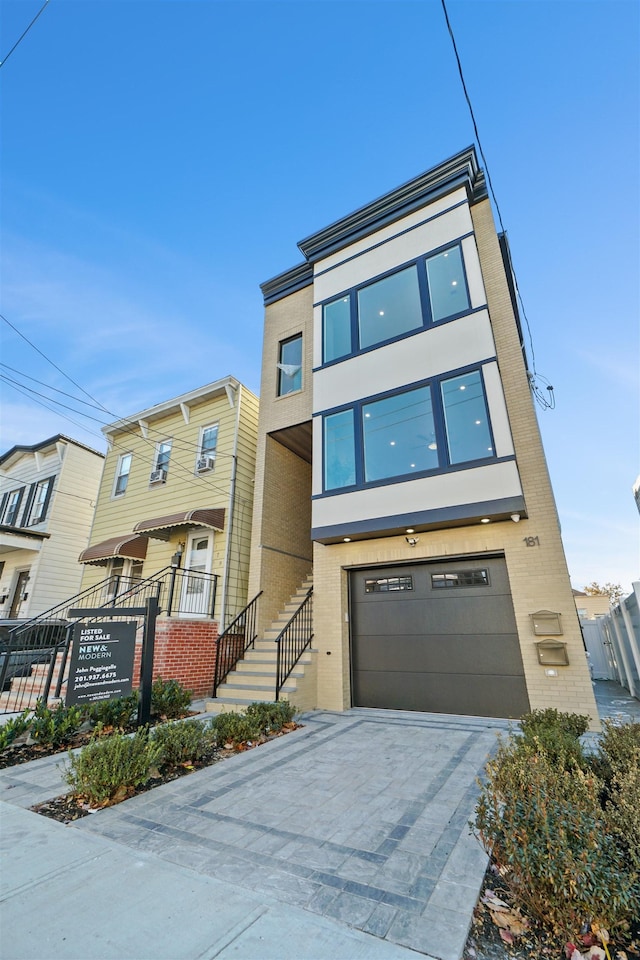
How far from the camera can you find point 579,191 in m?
9.48

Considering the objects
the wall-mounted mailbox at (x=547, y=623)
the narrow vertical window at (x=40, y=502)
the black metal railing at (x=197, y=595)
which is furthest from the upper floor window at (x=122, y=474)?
the wall-mounted mailbox at (x=547, y=623)

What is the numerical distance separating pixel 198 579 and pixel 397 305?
25.1 ft

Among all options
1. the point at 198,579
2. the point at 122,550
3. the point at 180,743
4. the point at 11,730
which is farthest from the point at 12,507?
the point at 180,743

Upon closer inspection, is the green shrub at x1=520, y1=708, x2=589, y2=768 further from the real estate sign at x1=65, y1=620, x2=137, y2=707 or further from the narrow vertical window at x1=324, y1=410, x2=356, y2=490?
the narrow vertical window at x1=324, y1=410, x2=356, y2=490

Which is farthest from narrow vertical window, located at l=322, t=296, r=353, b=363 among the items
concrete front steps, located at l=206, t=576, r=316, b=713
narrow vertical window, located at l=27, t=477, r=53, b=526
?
narrow vertical window, located at l=27, t=477, r=53, b=526

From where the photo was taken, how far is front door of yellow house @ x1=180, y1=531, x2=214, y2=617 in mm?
Answer: 9484

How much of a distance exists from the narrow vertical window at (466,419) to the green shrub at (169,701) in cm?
593

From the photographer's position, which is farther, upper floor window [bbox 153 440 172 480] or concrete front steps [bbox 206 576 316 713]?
upper floor window [bbox 153 440 172 480]

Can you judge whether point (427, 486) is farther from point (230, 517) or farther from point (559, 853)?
point (559, 853)

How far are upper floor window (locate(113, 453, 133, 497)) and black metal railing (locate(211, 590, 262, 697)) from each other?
6565 mm

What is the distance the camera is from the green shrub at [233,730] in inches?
203

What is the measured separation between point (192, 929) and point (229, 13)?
11.1 meters

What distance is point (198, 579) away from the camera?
32.0 feet

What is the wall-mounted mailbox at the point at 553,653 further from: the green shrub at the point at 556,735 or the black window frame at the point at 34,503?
the black window frame at the point at 34,503
